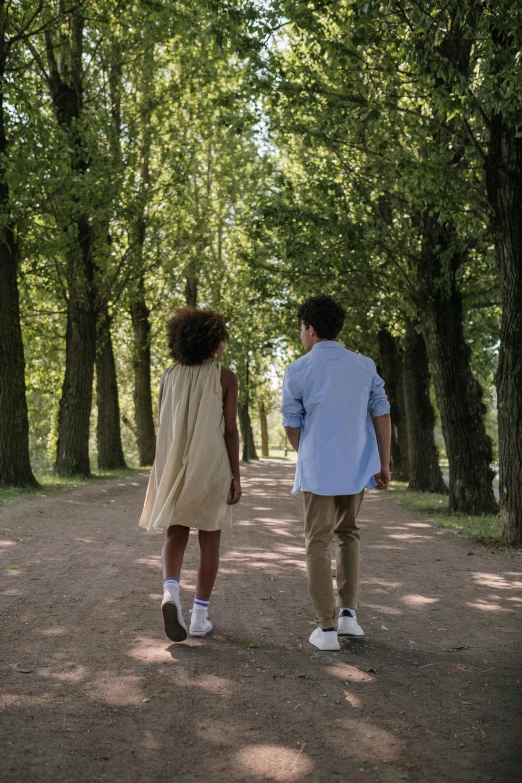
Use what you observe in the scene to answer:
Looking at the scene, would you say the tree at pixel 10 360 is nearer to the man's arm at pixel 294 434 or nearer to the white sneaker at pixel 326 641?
the man's arm at pixel 294 434

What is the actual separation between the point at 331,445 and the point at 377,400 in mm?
483

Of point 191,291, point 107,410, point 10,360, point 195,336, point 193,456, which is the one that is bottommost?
point 193,456

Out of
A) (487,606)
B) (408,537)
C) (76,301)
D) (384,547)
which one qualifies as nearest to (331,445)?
(487,606)

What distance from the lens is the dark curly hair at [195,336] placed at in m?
5.96

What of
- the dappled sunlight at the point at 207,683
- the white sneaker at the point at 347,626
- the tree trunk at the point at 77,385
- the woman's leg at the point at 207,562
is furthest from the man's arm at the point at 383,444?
the tree trunk at the point at 77,385

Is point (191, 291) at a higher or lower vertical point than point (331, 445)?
higher

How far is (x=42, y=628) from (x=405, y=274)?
11033mm

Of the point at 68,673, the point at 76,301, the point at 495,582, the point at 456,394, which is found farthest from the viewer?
the point at 76,301

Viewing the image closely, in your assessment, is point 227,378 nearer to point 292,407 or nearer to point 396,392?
point 292,407

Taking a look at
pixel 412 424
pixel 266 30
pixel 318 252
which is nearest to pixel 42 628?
pixel 266 30

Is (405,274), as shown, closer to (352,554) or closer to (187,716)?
(352,554)

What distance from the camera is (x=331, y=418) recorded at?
5.71 meters

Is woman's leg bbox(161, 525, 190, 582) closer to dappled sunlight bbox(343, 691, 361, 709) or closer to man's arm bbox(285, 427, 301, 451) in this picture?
man's arm bbox(285, 427, 301, 451)

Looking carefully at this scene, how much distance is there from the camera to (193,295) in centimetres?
3372
